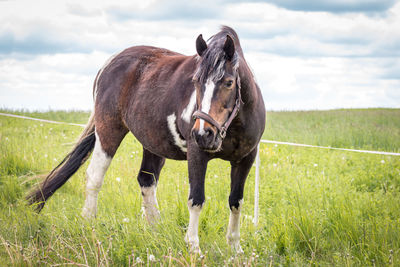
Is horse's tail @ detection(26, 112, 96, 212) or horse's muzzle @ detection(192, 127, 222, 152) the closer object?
horse's muzzle @ detection(192, 127, 222, 152)

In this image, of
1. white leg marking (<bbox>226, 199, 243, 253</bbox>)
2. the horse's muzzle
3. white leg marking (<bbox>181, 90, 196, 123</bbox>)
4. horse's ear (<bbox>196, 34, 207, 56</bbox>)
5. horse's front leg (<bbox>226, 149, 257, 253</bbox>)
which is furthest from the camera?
white leg marking (<bbox>226, 199, 243, 253</bbox>)

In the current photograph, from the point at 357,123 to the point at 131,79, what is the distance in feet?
32.9

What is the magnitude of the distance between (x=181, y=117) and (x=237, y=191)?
975mm

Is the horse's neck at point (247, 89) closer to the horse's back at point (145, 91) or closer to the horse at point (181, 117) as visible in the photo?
the horse at point (181, 117)

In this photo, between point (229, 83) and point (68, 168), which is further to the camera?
point (68, 168)

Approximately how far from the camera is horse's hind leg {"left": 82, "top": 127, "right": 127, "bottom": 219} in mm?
Result: 4648

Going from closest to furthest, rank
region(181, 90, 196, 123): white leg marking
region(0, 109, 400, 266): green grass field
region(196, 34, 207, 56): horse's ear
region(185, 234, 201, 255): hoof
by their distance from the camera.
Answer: region(196, 34, 207, 56): horse's ear, region(185, 234, 201, 255): hoof, region(0, 109, 400, 266): green grass field, region(181, 90, 196, 123): white leg marking

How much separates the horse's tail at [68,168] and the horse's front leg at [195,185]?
7.56 ft

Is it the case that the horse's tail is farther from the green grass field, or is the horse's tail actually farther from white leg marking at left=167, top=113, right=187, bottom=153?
white leg marking at left=167, top=113, right=187, bottom=153

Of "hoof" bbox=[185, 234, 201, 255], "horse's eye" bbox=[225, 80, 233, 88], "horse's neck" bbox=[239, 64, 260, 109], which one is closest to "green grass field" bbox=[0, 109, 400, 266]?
"hoof" bbox=[185, 234, 201, 255]

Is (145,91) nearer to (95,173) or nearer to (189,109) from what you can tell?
(189,109)

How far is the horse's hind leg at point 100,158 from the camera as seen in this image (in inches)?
183

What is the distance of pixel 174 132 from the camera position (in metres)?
3.76

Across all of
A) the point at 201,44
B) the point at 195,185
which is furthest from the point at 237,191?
the point at 201,44
